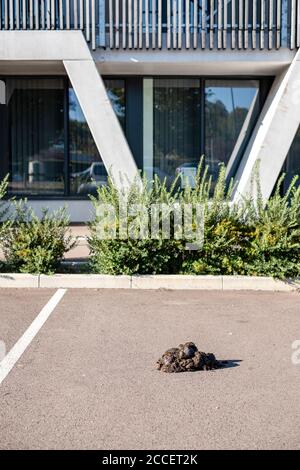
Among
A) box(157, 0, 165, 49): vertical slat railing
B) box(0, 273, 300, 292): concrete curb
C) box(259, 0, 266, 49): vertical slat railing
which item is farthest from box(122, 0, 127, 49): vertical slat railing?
box(0, 273, 300, 292): concrete curb

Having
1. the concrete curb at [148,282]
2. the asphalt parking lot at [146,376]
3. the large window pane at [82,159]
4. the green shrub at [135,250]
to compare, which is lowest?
the asphalt parking lot at [146,376]

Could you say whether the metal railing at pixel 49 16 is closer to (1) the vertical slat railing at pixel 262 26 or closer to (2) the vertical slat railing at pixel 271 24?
(1) the vertical slat railing at pixel 262 26

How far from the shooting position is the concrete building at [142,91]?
11992mm

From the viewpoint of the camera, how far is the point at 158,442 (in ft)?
13.5

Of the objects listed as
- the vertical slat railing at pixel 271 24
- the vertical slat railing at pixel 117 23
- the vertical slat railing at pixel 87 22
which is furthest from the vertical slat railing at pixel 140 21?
the vertical slat railing at pixel 271 24

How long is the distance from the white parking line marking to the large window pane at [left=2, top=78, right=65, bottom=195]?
6528 millimetres

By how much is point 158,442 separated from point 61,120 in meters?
11.3

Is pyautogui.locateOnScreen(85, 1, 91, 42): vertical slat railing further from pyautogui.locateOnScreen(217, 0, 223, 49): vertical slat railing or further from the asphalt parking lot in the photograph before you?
the asphalt parking lot

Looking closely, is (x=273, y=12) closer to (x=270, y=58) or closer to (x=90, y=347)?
(x=270, y=58)

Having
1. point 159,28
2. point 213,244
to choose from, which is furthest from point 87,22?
point 213,244

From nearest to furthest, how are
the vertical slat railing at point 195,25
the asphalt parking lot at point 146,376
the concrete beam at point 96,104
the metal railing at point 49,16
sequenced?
the asphalt parking lot at point 146,376
the concrete beam at point 96,104
the metal railing at point 49,16
the vertical slat railing at point 195,25

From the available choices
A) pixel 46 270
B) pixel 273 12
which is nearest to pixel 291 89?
pixel 273 12

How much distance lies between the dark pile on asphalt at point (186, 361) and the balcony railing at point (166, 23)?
7.95 meters

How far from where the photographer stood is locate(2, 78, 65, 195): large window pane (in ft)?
47.4
